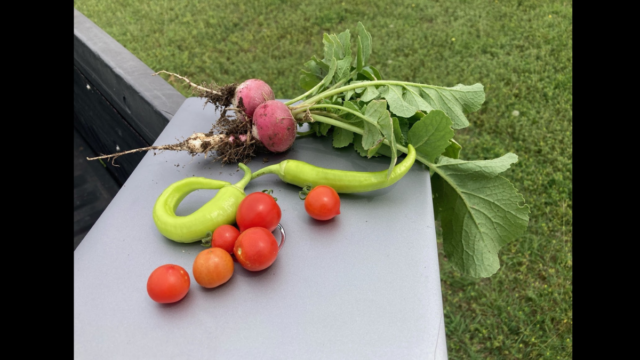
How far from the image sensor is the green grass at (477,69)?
2297 mm

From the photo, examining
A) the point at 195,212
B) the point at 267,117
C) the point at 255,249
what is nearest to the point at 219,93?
the point at 267,117

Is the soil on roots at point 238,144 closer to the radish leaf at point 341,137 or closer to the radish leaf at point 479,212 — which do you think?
the radish leaf at point 341,137

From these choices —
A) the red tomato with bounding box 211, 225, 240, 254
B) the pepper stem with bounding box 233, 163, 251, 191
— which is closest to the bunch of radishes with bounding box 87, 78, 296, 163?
the pepper stem with bounding box 233, 163, 251, 191

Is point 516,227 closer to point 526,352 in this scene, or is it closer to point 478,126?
point 526,352

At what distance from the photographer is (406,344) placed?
1.08 meters

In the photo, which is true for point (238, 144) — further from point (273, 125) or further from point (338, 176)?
point (338, 176)

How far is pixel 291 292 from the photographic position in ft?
3.99

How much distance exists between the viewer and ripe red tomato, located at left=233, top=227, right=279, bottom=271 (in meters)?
1.19

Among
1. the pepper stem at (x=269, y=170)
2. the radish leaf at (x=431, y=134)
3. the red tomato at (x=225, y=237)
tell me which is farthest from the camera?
the pepper stem at (x=269, y=170)

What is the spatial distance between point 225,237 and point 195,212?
0.46ft

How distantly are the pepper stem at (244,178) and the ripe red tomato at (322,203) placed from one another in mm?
240

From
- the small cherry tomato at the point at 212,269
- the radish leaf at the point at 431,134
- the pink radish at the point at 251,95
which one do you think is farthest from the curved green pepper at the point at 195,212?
the radish leaf at the point at 431,134

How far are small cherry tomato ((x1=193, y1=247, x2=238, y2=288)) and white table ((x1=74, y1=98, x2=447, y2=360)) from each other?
0.14ft

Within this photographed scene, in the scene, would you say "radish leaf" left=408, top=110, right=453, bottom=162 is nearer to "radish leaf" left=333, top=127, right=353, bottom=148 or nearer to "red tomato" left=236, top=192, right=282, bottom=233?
"radish leaf" left=333, top=127, right=353, bottom=148
